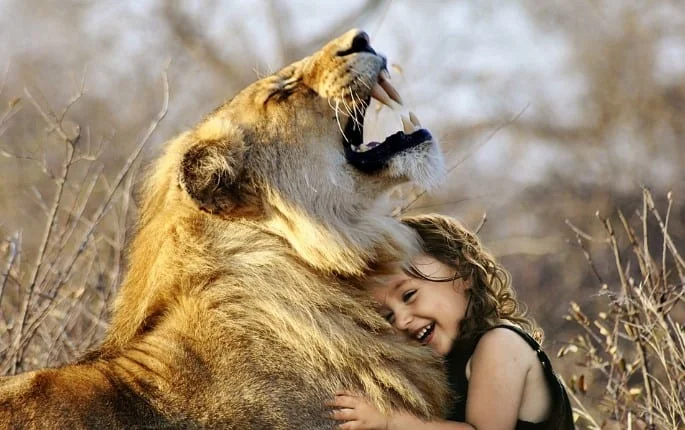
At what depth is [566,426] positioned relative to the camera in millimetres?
4566

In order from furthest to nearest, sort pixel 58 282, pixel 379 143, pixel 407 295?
1. pixel 58 282
2. pixel 379 143
3. pixel 407 295

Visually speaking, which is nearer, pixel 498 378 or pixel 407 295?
pixel 498 378

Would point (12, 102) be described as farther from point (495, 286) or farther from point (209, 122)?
point (495, 286)

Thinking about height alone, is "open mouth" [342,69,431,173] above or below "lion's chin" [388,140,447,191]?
above

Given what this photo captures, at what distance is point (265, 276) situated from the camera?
434cm

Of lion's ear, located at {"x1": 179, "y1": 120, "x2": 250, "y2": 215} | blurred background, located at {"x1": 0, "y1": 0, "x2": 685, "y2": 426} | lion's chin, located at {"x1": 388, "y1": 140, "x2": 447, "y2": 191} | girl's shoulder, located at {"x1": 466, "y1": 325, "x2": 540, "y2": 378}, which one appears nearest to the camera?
lion's ear, located at {"x1": 179, "y1": 120, "x2": 250, "y2": 215}

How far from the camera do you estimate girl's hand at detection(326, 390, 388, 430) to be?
409 cm

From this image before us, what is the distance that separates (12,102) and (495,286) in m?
2.11

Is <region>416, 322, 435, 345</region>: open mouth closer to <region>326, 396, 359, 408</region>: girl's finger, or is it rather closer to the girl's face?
the girl's face

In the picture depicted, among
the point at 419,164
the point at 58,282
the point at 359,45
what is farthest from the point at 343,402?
the point at 58,282

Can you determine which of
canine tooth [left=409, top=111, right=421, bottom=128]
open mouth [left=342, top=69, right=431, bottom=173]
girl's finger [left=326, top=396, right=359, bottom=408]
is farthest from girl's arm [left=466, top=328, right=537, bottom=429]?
canine tooth [left=409, top=111, right=421, bottom=128]

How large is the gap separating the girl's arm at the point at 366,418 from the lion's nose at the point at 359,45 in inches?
51.6

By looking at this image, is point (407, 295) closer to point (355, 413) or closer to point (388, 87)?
point (355, 413)

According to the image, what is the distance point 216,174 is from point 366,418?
0.97 metres
